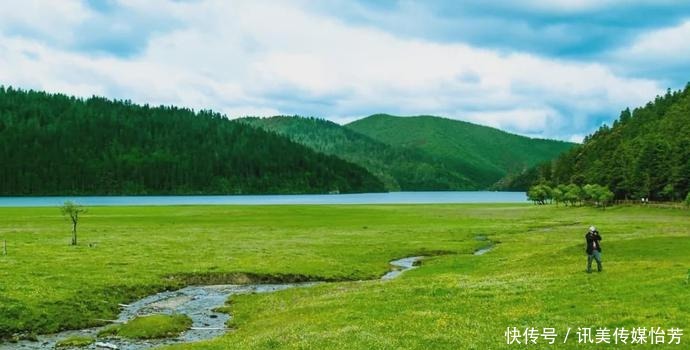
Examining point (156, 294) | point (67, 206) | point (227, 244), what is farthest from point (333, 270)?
point (67, 206)

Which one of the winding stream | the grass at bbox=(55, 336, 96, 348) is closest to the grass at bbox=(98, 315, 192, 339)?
the winding stream

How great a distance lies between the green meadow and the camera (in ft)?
95.3

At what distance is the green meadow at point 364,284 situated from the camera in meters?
29.1

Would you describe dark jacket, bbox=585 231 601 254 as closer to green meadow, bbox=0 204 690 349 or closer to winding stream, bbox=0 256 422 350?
green meadow, bbox=0 204 690 349

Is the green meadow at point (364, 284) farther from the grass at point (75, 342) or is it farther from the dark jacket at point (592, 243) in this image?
the grass at point (75, 342)

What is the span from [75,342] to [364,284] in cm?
2366

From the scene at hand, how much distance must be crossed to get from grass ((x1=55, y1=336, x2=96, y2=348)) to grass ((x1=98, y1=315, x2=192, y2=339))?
1391 mm

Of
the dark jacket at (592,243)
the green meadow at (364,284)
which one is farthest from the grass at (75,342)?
the dark jacket at (592,243)

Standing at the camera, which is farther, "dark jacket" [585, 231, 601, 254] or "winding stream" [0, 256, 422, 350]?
"dark jacket" [585, 231, 601, 254]

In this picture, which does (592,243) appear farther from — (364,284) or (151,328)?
(151,328)

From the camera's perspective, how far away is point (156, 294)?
166 ft

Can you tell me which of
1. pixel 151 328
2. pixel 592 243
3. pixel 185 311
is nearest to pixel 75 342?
pixel 151 328

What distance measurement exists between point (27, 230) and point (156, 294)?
64260 millimetres

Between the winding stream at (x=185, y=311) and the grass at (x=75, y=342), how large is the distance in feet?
1.33
